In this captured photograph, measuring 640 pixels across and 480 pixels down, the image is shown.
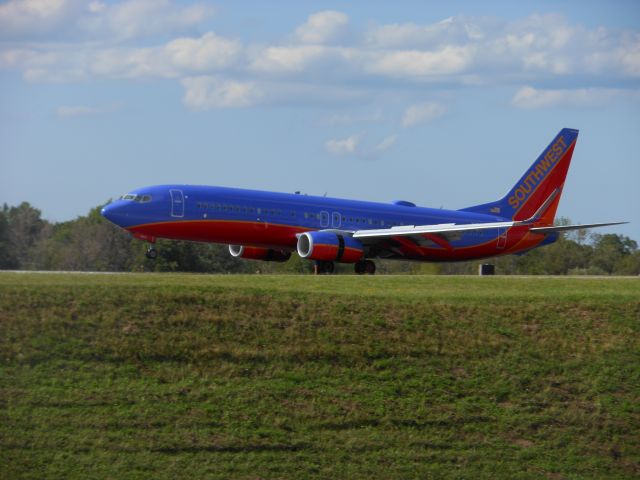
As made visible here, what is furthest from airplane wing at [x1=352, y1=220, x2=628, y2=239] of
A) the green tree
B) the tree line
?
the green tree

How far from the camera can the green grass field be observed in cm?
2127

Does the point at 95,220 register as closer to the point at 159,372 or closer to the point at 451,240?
the point at 451,240

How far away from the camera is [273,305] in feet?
86.5

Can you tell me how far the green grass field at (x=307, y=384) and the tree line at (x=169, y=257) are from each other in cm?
3937

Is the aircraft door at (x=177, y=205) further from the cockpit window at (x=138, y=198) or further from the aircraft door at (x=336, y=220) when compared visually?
the aircraft door at (x=336, y=220)

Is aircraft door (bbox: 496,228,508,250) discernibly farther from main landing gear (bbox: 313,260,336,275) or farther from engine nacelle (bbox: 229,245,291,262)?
main landing gear (bbox: 313,260,336,275)

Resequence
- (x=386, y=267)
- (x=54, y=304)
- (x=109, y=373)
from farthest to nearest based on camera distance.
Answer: (x=386, y=267), (x=54, y=304), (x=109, y=373)

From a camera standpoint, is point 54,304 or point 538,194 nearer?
point 54,304

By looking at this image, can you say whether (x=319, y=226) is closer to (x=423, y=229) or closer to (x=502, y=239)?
(x=423, y=229)

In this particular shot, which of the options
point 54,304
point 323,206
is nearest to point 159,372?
point 54,304

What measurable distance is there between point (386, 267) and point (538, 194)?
36208mm

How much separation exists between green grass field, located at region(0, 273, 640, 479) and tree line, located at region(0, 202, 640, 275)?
39.4 m

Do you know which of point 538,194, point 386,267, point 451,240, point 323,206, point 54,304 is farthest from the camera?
point 386,267

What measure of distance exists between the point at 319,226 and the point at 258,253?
3496 millimetres
